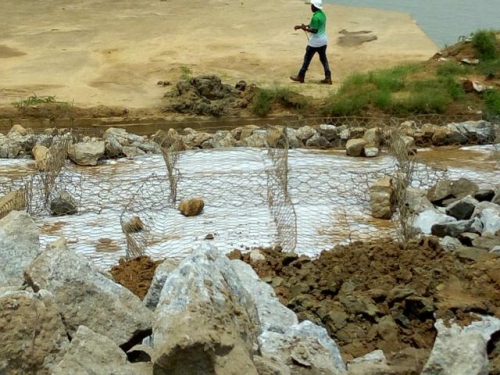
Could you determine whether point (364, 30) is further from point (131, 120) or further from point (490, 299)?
point (490, 299)

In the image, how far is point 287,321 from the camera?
4.55 m

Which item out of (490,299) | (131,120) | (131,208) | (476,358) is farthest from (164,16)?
(476,358)

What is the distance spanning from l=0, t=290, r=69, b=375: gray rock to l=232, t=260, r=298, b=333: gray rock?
1.05 m

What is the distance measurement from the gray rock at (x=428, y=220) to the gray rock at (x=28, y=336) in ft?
11.3

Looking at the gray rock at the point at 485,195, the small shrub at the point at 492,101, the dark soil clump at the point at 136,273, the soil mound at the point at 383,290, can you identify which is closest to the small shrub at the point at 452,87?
the small shrub at the point at 492,101

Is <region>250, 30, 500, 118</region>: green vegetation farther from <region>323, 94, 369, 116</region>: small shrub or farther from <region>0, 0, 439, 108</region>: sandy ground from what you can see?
<region>0, 0, 439, 108</region>: sandy ground

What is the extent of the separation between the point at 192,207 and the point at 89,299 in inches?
118

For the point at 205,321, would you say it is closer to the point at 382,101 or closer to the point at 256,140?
the point at 256,140

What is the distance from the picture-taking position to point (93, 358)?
356 centimetres

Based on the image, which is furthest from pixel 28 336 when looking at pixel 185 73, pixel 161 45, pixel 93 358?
pixel 161 45

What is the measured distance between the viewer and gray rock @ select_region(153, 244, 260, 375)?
3.36 m

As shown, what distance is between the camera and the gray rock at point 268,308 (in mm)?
4453

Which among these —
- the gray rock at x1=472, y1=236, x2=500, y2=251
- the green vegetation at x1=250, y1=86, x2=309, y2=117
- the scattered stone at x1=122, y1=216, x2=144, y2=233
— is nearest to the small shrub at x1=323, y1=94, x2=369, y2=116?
the green vegetation at x1=250, y1=86, x2=309, y2=117

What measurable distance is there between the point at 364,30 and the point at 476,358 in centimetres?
1303
